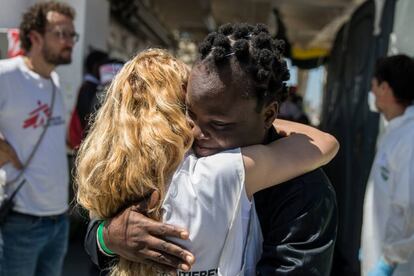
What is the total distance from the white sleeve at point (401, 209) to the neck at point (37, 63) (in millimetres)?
1948

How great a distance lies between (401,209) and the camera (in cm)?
248

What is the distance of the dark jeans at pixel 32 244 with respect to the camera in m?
2.53

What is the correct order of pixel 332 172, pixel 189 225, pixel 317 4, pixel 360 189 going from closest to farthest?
1. pixel 189 225
2. pixel 360 189
3. pixel 332 172
4. pixel 317 4

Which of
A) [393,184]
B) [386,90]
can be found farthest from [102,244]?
[386,90]

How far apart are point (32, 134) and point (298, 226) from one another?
1.90 m

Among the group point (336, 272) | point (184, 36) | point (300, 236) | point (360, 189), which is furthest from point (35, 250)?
point (184, 36)

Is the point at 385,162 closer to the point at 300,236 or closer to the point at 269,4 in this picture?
the point at 300,236

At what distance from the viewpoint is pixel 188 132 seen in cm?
119

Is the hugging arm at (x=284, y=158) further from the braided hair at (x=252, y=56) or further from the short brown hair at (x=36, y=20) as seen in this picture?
the short brown hair at (x=36, y=20)

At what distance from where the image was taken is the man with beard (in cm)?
257

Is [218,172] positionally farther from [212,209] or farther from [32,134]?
[32,134]

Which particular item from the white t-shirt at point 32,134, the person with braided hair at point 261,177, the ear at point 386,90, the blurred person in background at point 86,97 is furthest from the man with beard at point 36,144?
the ear at point 386,90

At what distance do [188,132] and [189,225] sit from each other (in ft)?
0.71

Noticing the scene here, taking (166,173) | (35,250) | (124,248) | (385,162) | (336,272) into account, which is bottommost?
(336,272)
